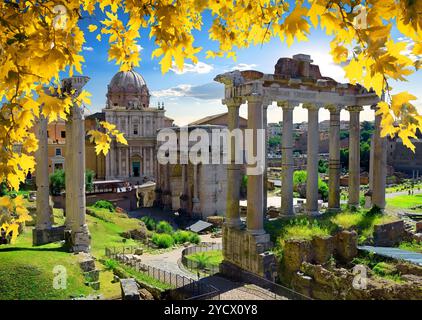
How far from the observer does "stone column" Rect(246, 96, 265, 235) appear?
15180 mm

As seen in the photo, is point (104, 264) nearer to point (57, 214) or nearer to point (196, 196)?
point (57, 214)

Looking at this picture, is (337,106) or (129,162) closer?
(337,106)

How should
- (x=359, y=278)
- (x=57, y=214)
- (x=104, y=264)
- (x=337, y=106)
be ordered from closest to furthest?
(x=359, y=278)
(x=104, y=264)
(x=337, y=106)
(x=57, y=214)

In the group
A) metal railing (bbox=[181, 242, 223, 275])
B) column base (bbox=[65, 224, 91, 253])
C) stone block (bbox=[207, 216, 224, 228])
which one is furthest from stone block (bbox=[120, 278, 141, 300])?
stone block (bbox=[207, 216, 224, 228])

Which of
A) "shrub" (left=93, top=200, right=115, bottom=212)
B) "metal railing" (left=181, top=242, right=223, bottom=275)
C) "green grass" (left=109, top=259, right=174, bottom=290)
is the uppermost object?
"shrub" (left=93, top=200, right=115, bottom=212)

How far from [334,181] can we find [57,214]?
20803 millimetres

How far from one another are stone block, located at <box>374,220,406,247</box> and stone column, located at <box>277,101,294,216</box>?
12.9 ft

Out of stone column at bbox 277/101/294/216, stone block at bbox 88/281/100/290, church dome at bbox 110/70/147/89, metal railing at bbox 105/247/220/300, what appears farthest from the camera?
church dome at bbox 110/70/147/89

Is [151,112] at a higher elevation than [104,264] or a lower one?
higher

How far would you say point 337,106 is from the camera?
65.0 ft

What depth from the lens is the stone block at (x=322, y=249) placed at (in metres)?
15.4

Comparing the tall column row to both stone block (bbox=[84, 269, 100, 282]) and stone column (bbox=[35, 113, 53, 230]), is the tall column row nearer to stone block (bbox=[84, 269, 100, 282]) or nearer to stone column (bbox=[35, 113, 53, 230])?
stone block (bbox=[84, 269, 100, 282])

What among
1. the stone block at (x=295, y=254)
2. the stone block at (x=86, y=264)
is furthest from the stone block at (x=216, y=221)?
the stone block at (x=295, y=254)
